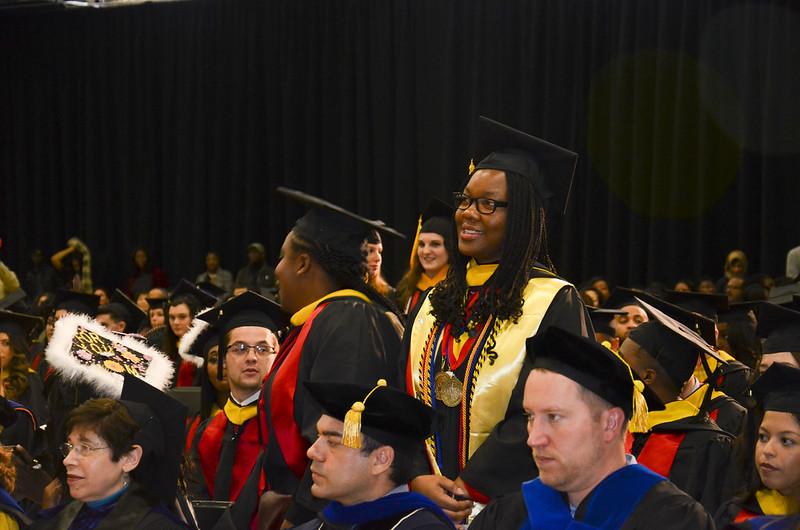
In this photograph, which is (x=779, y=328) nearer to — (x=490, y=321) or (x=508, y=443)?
(x=490, y=321)

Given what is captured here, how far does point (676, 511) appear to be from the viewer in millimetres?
2664

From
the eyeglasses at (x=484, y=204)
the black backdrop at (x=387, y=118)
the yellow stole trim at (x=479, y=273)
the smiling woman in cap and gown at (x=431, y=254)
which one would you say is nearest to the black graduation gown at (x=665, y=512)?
the yellow stole trim at (x=479, y=273)

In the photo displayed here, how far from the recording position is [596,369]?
2777mm

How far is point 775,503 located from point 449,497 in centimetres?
126

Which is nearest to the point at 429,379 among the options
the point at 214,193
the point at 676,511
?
the point at 676,511

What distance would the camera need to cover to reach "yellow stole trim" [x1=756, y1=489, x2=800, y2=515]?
146 inches

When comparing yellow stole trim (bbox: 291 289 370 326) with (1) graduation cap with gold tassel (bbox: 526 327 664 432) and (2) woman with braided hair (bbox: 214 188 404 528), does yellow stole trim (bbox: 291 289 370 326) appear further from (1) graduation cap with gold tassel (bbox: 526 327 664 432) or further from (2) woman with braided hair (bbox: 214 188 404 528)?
(1) graduation cap with gold tassel (bbox: 526 327 664 432)

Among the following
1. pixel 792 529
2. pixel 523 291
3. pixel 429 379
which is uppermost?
pixel 523 291

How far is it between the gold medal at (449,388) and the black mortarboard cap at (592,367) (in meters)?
0.66

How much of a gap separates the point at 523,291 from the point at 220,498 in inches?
92.3

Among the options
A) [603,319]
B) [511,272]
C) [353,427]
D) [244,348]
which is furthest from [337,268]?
[603,319]

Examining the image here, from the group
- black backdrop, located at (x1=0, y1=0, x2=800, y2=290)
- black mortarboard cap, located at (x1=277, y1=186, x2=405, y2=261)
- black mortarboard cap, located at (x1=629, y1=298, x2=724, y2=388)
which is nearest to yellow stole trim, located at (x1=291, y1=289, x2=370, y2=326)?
black mortarboard cap, located at (x1=277, y1=186, x2=405, y2=261)

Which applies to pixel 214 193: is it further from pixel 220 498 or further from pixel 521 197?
pixel 521 197

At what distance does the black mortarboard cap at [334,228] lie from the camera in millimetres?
3932
